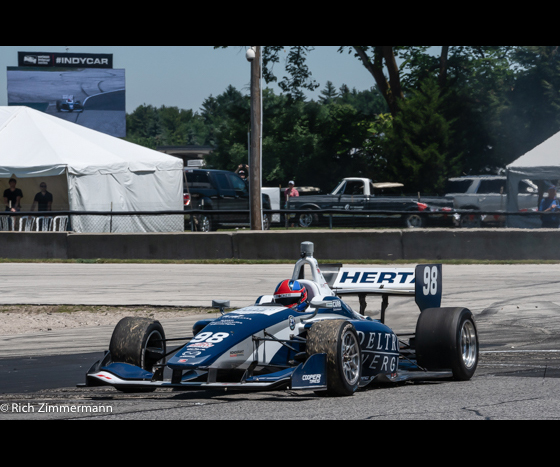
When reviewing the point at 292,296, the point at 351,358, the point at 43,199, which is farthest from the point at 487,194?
the point at 351,358

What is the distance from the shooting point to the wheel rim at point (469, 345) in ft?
27.1

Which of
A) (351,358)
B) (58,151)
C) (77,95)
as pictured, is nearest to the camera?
(351,358)

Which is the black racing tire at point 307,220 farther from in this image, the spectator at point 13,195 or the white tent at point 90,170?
the spectator at point 13,195

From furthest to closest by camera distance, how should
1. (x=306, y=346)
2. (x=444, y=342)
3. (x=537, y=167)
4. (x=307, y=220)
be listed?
1. (x=307, y=220)
2. (x=537, y=167)
3. (x=444, y=342)
4. (x=306, y=346)

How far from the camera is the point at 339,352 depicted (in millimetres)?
6730

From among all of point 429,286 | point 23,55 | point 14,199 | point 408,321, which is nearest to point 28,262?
point 14,199

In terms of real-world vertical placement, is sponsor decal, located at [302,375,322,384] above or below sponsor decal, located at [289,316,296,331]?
below

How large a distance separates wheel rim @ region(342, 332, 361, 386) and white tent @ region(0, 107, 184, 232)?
18.7m

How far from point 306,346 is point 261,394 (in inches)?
26.5

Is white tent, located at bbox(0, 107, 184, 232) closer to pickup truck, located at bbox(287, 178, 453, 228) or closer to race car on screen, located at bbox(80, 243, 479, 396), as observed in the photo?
pickup truck, located at bbox(287, 178, 453, 228)

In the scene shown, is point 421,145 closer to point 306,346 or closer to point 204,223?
point 204,223

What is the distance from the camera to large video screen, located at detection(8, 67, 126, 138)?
208ft

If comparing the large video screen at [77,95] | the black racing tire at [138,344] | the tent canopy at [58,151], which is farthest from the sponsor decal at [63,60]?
the black racing tire at [138,344]

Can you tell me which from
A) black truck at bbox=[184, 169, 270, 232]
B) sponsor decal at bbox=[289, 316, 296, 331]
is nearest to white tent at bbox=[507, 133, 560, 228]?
black truck at bbox=[184, 169, 270, 232]
